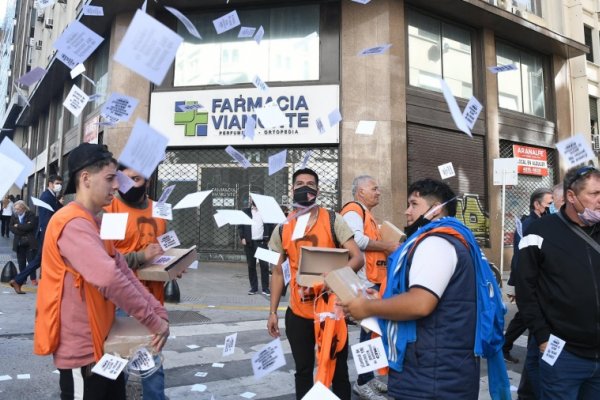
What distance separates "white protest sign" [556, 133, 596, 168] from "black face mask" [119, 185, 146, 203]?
9.75 ft

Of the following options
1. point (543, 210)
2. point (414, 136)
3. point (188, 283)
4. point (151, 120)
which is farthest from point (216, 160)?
point (543, 210)

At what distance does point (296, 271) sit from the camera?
3318 millimetres

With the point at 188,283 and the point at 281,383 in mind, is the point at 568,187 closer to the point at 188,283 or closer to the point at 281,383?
the point at 281,383

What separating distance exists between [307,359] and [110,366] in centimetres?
144

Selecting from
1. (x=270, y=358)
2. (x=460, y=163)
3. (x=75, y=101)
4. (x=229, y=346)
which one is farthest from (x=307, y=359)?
(x=460, y=163)

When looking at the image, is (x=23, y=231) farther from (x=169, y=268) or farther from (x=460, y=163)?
(x=460, y=163)

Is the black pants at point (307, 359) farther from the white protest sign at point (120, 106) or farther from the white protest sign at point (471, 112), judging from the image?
the white protest sign at point (471, 112)

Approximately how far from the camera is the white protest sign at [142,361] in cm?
218

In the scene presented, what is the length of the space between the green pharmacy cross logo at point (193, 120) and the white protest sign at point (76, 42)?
8.46 m

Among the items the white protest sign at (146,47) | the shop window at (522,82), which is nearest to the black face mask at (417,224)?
the white protest sign at (146,47)

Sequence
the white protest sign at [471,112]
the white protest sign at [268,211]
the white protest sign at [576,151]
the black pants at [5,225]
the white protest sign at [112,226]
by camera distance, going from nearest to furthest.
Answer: the white protest sign at [112,226] → the white protest sign at [576,151] → the white protest sign at [268,211] → the white protest sign at [471,112] → the black pants at [5,225]

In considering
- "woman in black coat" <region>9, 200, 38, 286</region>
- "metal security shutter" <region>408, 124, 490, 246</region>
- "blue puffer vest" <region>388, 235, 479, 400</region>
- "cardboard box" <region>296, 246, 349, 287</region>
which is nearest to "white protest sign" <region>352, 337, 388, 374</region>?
"blue puffer vest" <region>388, 235, 479, 400</region>

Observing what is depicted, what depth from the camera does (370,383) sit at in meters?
4.02

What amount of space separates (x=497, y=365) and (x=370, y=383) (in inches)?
71.4
